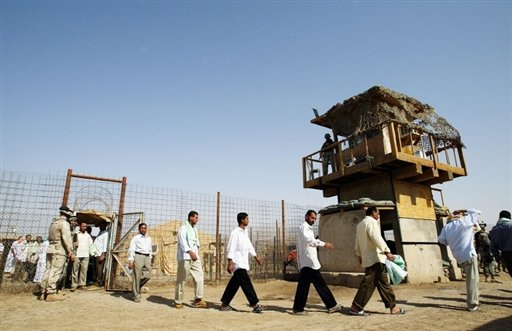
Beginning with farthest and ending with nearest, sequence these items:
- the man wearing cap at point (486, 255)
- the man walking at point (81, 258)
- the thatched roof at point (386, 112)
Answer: the thatched roof at point (386, 112)
the man wearing cap at point (486, 255)
the man walking at point (81, 258)

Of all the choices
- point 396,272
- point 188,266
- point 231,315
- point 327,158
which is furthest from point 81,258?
point 327,158

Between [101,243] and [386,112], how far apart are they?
34.6ft

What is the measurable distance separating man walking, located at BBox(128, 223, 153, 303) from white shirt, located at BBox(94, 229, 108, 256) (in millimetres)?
2256

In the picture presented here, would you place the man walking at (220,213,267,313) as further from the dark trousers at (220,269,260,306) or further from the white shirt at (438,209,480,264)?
the white shirt at (438,209,480,264)

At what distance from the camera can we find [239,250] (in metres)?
5.57

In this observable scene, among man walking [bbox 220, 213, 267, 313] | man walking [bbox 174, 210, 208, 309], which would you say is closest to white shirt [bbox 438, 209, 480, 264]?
man walking [bbox 220, 213, 267, 313]

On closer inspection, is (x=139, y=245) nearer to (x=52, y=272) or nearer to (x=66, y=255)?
(x=66, y=255)

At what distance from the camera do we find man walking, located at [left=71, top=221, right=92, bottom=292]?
788cm

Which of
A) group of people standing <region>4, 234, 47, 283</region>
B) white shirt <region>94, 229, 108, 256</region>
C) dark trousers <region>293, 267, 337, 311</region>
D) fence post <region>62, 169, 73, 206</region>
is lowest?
dark trousers <region>293, 267, 337, 311</region>

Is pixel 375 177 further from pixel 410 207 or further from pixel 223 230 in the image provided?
pixel 223 230

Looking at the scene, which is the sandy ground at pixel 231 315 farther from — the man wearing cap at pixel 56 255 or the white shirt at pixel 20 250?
the white shirt at pixel 20 250

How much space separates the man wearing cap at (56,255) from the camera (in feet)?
20.6

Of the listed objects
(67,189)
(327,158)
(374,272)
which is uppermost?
(327,158)

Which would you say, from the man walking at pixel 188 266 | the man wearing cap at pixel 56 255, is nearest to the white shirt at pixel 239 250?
the man walking at pixel 188 266
